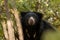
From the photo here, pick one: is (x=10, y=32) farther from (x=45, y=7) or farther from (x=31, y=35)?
(x=45, y=7)

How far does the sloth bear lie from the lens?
2.18 meters

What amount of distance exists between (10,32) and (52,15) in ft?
5.38

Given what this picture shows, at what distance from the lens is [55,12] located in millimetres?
3127

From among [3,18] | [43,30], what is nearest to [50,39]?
[43,30]

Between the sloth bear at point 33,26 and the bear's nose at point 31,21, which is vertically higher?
the bear's nose at point 31,21

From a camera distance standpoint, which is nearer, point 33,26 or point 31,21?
point 31,21

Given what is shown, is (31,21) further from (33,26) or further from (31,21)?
(33,26)

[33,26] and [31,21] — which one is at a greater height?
[31,21]

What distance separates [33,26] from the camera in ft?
7.24

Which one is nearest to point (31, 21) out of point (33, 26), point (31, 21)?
point (31, 21)

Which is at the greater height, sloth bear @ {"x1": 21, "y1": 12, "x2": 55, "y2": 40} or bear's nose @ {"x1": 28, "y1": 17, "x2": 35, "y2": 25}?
bear's nose @ {"x1": 28, "y1": 17, "x2": 35, "y2": 25}

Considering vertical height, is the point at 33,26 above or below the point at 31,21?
below

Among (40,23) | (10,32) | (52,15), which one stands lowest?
(52,15)

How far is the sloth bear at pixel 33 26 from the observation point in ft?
7.14
